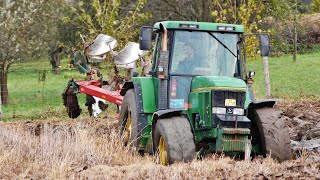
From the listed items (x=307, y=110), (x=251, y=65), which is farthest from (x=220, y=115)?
(x=251, y=65)

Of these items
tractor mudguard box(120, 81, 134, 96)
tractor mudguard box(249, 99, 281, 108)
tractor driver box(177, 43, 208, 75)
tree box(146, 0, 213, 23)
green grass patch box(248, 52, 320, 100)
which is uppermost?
tree box(146, 0, 213, 23)

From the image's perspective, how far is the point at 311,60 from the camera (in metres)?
37.8

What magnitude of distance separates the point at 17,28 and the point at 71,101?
1232cm

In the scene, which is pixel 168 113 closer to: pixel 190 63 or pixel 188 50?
pixel 190 63

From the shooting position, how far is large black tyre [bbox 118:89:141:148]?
10641mm

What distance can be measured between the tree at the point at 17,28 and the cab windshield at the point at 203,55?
15027 millimetres

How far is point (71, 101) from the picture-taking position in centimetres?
1617

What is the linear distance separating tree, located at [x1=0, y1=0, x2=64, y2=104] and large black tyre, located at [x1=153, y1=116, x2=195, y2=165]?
1582cm

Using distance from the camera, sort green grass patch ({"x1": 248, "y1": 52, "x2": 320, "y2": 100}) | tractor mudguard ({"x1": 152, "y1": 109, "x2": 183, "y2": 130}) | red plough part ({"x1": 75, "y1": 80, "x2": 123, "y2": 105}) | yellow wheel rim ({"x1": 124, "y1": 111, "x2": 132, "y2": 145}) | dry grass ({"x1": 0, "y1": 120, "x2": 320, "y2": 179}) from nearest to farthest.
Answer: dry grass ({"x1": 0, "y1": 120, "x2": 320, "y2": 179}) → tractor mudguard ({"x1": 152, "y1": 109, "x2": 183, "y2": 130}) → yellow wheel rim ({"x1": 124, "y1": 111, "x2": 132, "y2": 145}) → red plough part ({"x1": 75, "y1": 80, "x2": 123, "y2": 105}) → green grass patch ({"x1": 248, "y1": 52, "x2": 320, "y2": 100})

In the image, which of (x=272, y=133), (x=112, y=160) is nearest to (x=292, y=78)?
(x=272, y=133)

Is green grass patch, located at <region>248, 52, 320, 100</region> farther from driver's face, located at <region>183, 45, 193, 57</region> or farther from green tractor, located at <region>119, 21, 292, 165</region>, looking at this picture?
driver's face, located at <region>183, 45, 193, 57</region>

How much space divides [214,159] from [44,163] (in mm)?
2117

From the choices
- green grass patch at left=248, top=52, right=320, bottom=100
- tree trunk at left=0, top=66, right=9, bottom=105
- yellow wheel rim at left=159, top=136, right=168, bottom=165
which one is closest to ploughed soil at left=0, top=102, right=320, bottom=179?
yellow wheel rim at left=159, top=136, right=168, bottom=165

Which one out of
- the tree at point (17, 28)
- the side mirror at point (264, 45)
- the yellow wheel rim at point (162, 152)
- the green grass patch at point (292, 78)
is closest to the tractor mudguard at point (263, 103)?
the side mirror at point (264, 45)
